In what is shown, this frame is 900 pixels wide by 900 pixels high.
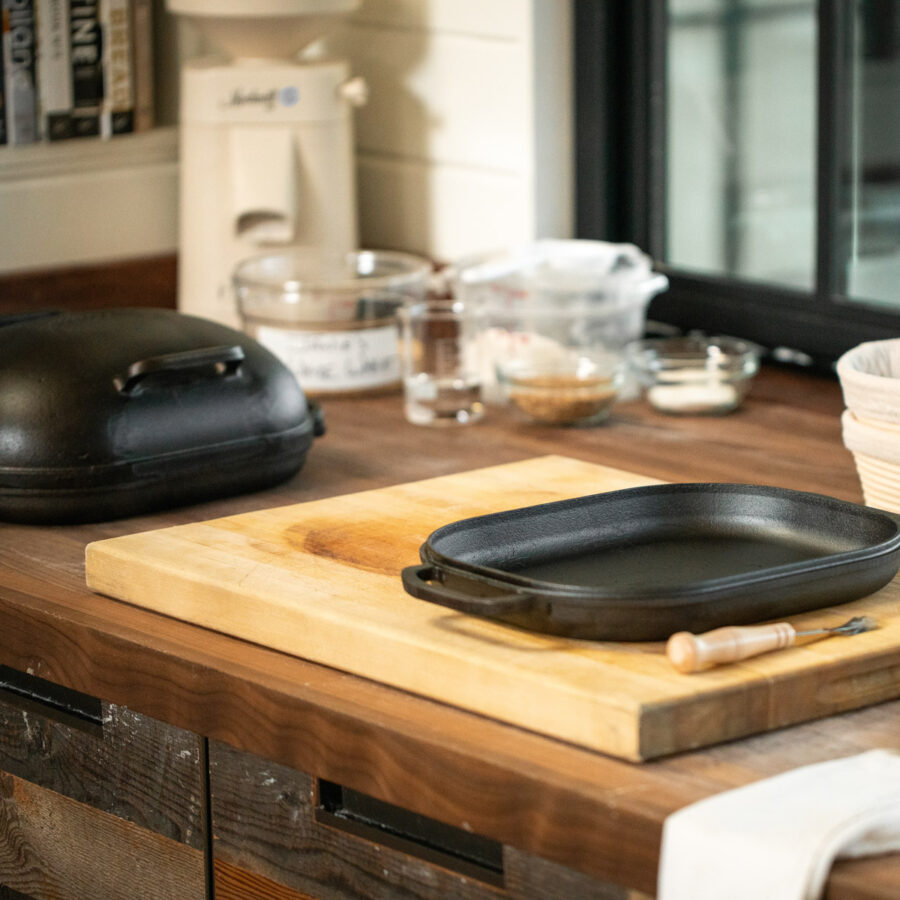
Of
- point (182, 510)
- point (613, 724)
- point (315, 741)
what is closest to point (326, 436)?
point (182, 510)

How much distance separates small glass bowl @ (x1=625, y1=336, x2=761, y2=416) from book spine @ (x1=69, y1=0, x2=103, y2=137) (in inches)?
31.5

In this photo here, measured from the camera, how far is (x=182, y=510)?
4.39ft

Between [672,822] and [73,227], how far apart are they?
1569 mm

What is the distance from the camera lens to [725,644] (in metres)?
0.88

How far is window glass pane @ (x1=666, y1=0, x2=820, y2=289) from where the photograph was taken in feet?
6.39

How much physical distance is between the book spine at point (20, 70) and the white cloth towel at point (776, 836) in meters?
1.51

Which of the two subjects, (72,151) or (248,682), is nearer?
(248,682)

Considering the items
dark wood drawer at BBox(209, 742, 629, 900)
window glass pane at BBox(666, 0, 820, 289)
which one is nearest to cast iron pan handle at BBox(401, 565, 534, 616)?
dark wood drawer at BBox(209, 742, 629, 900)

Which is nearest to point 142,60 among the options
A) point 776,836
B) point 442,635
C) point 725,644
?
point 442,635

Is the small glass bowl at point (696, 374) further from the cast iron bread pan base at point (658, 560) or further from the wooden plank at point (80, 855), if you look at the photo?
the wooden plank at point (80, 855)

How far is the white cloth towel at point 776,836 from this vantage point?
72cm

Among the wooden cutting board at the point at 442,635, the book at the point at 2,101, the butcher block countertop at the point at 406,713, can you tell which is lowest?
the butcher block countertop at the point at 406,713

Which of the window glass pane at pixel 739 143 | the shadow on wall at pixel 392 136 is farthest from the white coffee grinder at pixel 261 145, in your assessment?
the window glass pane at pixel 739 143

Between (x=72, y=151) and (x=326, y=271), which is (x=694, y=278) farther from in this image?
(x=72, y=151)
